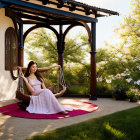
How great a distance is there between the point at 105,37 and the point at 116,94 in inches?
231

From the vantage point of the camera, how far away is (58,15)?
26.6ft

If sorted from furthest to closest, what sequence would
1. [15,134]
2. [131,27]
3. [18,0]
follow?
[131,27] → [18,0] → [15,134]

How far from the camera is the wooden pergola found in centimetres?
732

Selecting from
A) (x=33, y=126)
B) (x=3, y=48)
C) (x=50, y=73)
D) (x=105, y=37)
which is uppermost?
(x=105, y=37)

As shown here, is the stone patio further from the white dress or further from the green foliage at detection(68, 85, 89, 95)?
the green foliage at detection(68, 85, 89, 95)

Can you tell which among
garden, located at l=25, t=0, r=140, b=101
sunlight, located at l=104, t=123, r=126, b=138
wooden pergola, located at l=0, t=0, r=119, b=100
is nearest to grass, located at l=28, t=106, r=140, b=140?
sunlight, located at l=104, t=123, r=126, b=138

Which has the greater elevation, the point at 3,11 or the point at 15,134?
the point at 3,11

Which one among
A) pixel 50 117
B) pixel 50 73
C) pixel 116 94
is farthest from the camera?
pixel 50 73

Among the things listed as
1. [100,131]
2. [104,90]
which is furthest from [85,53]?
[100,131]

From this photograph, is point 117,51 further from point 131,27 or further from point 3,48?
point 3,48

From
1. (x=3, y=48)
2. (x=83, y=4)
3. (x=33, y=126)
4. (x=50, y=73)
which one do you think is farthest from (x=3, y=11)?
(x=33, y=126)

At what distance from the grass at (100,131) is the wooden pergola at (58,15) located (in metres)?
3.91

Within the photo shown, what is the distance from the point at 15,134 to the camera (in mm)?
4094

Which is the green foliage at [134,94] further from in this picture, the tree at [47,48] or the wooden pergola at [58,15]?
the tree at [47,48]
